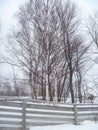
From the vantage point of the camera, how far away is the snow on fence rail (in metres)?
8.82

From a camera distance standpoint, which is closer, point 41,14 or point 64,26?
point 41,14

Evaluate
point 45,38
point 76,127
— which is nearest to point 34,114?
point 76,127

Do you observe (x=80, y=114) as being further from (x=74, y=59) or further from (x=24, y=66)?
(x=74, y=59)

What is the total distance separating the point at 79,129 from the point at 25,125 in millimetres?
2323

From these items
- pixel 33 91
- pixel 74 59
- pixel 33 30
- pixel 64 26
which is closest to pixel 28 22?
pixel 33 30

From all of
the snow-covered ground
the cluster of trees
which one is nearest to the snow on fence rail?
the snow-covered ground

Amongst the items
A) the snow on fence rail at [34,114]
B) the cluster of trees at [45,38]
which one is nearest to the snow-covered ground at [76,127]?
the snow on fence rail at [34,114]

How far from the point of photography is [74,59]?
28.3 metres

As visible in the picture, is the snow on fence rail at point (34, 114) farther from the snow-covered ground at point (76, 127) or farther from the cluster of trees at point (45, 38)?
the cluster of trees at point (45, 38)

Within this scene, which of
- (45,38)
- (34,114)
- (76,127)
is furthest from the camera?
(45,38)

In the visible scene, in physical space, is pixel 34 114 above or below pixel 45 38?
below

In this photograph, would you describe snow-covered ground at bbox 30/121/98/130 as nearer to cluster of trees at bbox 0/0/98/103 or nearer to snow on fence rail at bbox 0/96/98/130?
snow on fence rail at bbox 0/96/98/130

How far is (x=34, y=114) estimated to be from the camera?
383 inches

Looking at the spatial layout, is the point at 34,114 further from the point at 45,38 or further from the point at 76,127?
the point at 45,38
